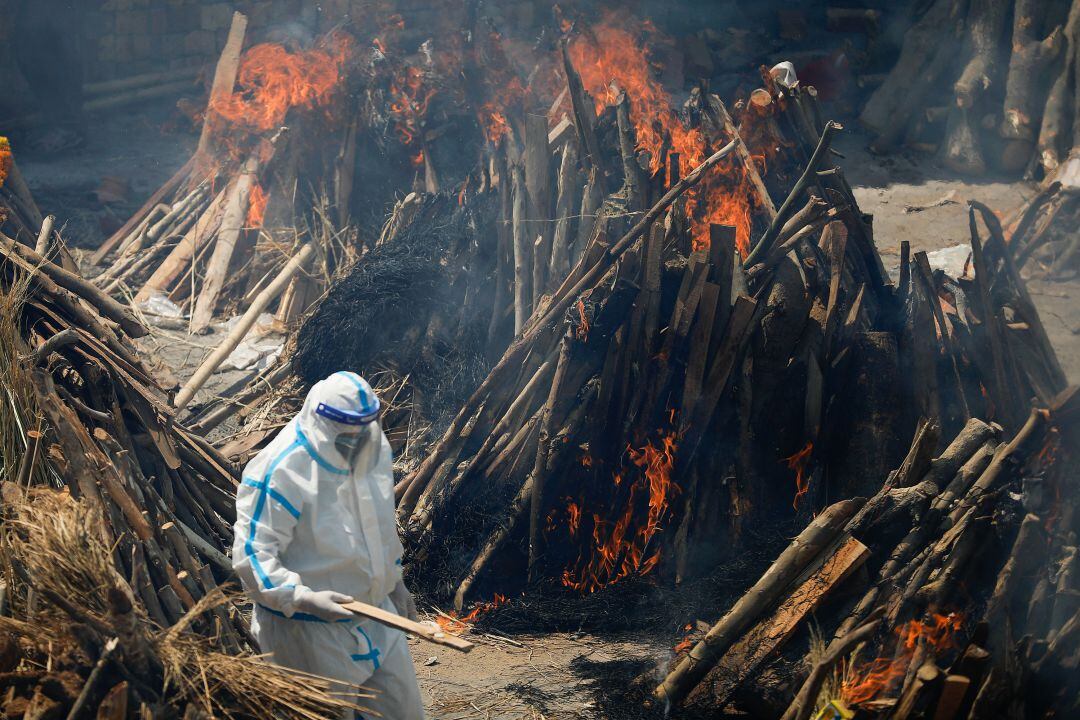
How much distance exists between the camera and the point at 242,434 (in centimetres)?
787

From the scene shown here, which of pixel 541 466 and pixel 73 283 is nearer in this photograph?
pixel 73 283

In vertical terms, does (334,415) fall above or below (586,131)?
below

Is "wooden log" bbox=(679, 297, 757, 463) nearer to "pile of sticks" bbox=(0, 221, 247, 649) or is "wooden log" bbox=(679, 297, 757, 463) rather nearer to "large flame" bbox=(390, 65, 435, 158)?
"pile of sticks" bbox=(0, 221, 247, 649)

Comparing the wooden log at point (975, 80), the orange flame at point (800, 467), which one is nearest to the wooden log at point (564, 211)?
the orange flame at point (800, 467)

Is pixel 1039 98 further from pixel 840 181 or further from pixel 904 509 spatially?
pixel 904 509

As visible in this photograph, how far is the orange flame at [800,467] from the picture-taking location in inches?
237

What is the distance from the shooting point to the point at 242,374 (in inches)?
354

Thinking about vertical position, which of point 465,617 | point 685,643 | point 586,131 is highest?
point 586,131

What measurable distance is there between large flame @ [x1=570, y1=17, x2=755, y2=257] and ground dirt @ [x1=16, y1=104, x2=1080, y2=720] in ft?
9.78

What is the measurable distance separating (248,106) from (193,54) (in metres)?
4.18

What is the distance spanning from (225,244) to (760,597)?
26.4ft

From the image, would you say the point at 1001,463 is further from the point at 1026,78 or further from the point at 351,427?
the point at 1026,78

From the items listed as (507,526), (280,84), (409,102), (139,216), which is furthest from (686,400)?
(139,216)

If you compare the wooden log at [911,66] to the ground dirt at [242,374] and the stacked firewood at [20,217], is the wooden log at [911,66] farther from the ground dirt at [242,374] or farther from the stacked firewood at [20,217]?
the stacked firewood at [20,217]
